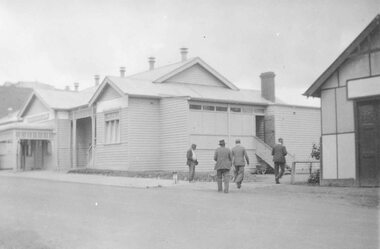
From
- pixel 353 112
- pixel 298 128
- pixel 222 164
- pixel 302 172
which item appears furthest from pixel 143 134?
pixel 353 112

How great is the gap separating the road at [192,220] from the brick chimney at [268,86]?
1818cm

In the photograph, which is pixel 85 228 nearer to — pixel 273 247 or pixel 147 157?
pixel 273 247

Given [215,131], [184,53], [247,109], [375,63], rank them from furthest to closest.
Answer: [184,53], [247,109], [215,131], [375,63]

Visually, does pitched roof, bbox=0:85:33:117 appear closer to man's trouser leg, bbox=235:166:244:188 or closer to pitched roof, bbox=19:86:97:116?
pitched roof, bbox=19:86:97:116

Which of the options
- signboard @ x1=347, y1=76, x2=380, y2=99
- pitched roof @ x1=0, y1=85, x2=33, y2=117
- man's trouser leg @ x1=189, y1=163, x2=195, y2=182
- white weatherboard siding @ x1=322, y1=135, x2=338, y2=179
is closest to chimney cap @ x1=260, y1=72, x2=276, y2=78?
man's trouser leg @ x1=189, y1=163, x2=195, y2=182

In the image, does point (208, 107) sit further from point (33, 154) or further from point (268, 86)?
point (33, 154)

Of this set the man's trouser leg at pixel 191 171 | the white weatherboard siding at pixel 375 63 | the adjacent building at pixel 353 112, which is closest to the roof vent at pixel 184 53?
the man's trouser leg at pixel 191 171

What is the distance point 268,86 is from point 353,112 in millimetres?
17052

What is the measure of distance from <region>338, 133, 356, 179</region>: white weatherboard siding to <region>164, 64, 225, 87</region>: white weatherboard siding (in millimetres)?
16014

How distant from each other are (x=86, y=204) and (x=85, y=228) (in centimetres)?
351

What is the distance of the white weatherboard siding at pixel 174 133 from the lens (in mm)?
26562

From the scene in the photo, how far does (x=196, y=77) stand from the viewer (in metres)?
32.6

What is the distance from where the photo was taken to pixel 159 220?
32.2 ft

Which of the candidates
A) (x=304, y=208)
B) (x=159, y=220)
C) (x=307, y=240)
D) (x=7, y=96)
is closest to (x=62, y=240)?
(x=159, y=220)
